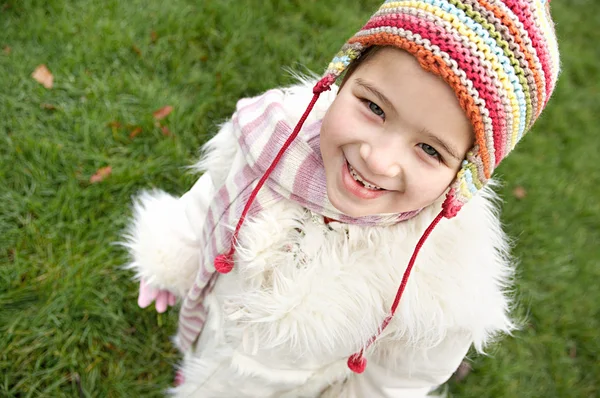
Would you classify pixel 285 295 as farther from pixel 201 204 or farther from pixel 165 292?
pixel 165 292

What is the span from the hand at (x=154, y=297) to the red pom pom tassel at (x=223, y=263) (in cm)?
53

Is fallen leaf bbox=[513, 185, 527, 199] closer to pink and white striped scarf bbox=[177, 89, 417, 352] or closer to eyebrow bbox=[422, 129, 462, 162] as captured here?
pink and white striped scarf bbox=[177, 89, 417, 352]

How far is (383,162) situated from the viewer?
3.57 feet

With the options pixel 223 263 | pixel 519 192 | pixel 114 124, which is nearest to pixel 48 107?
pixel 114 124

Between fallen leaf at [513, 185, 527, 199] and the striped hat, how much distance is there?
2041mm

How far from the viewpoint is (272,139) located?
1.39m

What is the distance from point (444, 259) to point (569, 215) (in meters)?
2.16

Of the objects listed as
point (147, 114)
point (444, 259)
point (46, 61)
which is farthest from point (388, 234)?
point (46, 61)

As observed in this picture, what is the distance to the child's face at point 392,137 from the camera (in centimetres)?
105

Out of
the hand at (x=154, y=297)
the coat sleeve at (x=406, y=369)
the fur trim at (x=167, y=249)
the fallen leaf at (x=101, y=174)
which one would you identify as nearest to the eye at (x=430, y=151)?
the coat sleeve at (x=406, y=369)

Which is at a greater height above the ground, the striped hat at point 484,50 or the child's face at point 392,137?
the striped hat at point 484,50

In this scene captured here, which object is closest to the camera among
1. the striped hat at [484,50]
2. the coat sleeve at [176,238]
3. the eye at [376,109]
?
the striped hat at [484,50]

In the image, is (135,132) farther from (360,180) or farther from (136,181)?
(360,180)

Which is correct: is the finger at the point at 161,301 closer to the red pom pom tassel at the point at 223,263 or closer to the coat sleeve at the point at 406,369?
the red pom pom tassel at the point at 223,263
